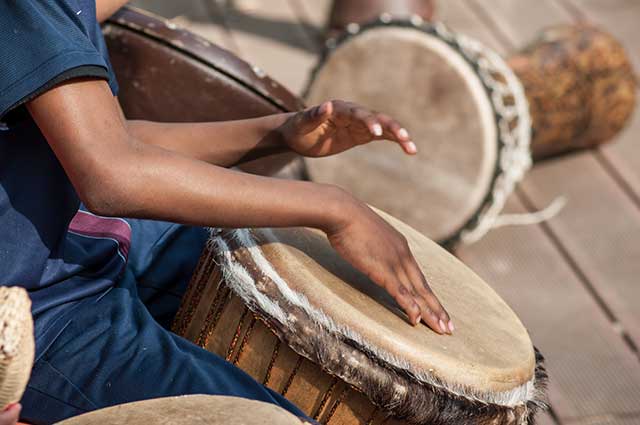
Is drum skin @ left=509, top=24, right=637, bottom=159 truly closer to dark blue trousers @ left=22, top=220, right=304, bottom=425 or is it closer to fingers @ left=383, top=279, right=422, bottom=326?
fingers @ left=383, top=279, right=422, bottom=326

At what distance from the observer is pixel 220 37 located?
4004 millimetres

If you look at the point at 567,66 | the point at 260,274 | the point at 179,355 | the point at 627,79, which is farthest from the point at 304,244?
the point at 627,79

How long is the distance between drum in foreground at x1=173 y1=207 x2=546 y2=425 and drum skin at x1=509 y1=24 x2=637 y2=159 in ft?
5.69

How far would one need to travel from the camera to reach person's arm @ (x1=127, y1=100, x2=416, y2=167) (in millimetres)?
1800

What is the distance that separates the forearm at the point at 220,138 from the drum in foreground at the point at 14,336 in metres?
0.83

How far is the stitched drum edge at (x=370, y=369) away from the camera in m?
1.53

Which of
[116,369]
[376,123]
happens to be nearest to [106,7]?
[376,123]

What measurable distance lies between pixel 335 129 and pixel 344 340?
437mm

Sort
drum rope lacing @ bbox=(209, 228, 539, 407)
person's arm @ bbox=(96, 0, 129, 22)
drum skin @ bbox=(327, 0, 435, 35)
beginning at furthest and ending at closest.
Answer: drum skin @ bbox=(327, 0, 435, 35), person's arm @ bbox=(96, 0, 129, 22), drum rope lacing @ bbox=(209, 228, 539, 407)

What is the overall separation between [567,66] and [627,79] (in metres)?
0.29

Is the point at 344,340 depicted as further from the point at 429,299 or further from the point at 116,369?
the point at 116,369

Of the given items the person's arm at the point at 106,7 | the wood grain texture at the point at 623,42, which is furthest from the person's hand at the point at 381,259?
the wood grain texture at the point at 623,42

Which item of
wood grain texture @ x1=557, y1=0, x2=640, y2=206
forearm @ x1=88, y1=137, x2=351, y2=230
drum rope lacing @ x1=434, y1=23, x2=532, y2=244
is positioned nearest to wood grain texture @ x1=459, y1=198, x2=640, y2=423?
drum rope lacing @ x1=434, y1=23, x2=532, y2=244

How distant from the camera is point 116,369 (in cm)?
157
